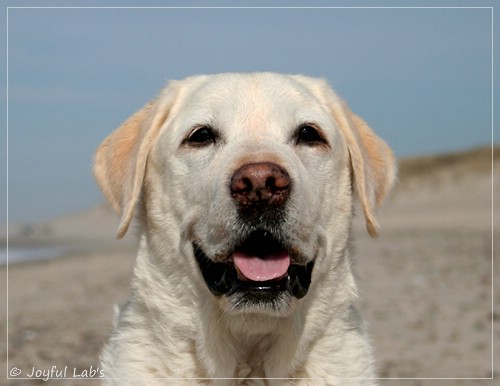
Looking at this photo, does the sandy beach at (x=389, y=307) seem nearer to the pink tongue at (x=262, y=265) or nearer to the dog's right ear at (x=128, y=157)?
the pink tongue at (x=262, y=265)

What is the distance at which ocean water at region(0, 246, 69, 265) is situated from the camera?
28.2 m

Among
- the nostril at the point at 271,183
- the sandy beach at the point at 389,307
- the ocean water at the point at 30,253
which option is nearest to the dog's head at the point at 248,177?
the nostril at the point at 271,183

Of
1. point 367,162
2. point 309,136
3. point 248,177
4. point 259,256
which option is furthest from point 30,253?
point 248,177

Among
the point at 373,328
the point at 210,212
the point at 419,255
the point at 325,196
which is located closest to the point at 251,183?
the point at 210,212

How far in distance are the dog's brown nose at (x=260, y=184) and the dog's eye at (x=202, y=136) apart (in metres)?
0.56

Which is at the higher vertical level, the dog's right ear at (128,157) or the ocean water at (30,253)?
the dog's right ear at (128,157)

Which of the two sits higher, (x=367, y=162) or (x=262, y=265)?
(x=367, y=162)

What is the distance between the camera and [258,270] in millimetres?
4426

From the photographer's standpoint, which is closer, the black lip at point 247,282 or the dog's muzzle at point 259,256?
the dog's muzzle at point 259,256

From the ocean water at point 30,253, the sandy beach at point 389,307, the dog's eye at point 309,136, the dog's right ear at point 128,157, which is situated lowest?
the ocean water at point 30,253

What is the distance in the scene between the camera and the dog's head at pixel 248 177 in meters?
4.36

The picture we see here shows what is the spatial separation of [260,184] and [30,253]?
28352mm

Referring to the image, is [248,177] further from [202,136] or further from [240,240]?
[202,136]

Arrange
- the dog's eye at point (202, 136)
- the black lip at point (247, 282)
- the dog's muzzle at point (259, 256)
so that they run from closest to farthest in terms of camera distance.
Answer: the dog's muzzle at point (259, 256) < the black lip at point (247, 282) < the dog's eye at point (202, 136)
